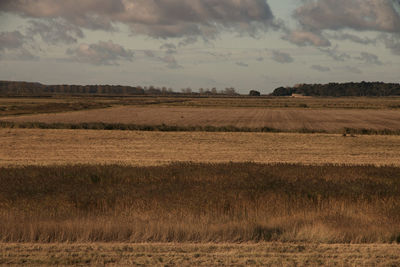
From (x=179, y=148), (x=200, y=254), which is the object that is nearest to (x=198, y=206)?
(x=200, y=254)

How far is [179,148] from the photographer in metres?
31.6

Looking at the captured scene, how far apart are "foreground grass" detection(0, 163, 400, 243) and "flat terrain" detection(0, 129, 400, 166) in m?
7.81

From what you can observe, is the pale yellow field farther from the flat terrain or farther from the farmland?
the farmland

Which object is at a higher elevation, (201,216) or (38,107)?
(201,216)

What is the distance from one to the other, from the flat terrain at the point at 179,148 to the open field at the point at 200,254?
15.1 m

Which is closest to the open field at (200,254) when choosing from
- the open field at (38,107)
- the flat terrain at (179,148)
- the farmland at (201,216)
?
the farmland at (201,216)

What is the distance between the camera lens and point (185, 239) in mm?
9664

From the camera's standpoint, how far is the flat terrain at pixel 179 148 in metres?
26.1

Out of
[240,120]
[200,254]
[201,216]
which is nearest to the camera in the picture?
[200,254]

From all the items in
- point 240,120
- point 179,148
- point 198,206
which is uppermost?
point 198,206

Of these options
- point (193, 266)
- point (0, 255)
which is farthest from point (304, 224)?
point (0, 255)

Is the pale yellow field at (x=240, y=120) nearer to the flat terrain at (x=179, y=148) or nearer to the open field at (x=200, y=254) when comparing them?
the flat terrain at (x=179, y=148)

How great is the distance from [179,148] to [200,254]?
23133 millimetres

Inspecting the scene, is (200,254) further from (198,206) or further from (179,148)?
(179,148)
